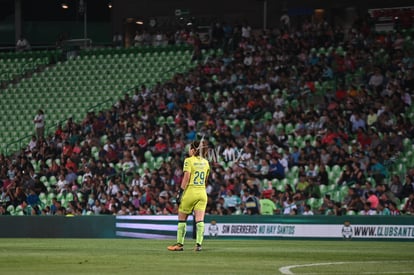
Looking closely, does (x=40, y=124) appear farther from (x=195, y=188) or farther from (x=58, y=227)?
(x=195, y=188)

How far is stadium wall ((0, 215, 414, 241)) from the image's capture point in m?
26.4

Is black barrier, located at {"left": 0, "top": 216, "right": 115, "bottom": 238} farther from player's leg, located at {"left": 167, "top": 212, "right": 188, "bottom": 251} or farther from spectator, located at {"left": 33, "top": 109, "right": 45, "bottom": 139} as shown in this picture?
player's leg, located at {"left": 167, "top": 212, "right": 188, "bottom": 251}

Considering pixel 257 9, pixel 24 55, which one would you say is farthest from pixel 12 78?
pixel 257 9

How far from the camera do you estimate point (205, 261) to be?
53.5 feet

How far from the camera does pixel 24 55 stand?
47312 millimetres

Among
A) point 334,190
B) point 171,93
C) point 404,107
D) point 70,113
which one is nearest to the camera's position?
point 334,190

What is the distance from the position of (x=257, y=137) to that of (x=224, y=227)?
5628mm

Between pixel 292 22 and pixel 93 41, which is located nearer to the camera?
pixel 292 22

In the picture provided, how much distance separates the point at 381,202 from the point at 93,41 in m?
25.5

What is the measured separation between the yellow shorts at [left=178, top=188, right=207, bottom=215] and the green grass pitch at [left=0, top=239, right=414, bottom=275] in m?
0.84

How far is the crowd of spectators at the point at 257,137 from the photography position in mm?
29719

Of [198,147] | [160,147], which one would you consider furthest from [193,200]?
[160,147]

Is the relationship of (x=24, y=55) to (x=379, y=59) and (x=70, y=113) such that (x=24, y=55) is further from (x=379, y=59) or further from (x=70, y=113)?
(x=379, y=59)

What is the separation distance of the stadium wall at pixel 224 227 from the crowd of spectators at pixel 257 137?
3.90 feet
